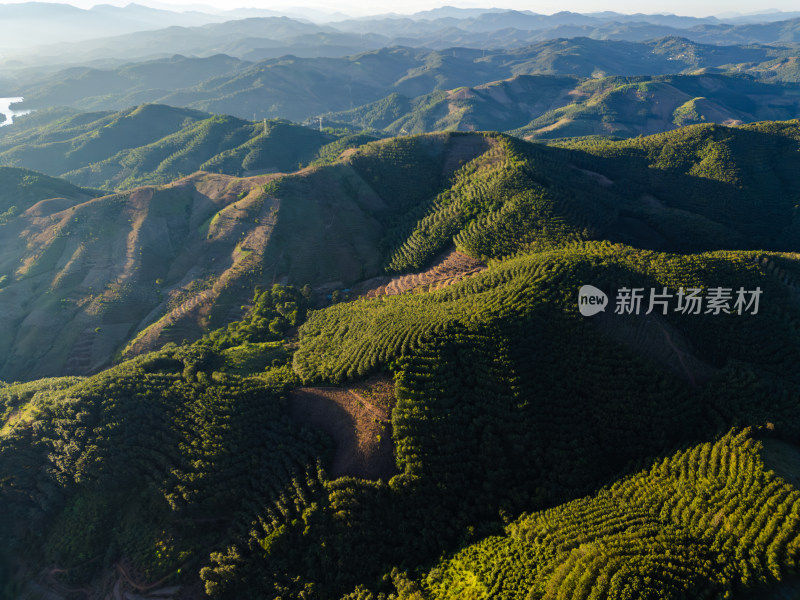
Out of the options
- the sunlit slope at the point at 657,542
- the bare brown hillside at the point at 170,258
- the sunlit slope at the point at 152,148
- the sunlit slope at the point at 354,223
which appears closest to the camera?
the sunlit slope at the point at 657,542

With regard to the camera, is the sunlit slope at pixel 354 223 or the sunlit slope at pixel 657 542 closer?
the sunlit slope at pixel 657 542

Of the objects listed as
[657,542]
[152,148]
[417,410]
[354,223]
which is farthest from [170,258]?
[152,148]

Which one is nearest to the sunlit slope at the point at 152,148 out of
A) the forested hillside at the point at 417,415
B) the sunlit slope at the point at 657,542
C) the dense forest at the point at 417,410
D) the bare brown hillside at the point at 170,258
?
the bare brown hillside at the point at 170,258

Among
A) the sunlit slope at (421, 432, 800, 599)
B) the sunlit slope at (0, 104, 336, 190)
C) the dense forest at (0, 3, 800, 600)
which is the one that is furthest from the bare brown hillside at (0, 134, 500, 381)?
the sunlit slope at (0, 104, 336, 190)

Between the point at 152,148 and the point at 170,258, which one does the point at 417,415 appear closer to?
the point at 170,258

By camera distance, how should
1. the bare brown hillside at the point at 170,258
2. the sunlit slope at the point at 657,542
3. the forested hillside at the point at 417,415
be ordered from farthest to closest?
the bare brown hillside at the point at 170,258
the forested hillside at the point at 417,415
the sunlit slope at the point at 657,542

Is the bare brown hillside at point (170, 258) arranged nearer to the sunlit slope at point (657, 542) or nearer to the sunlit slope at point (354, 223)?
the sunlit slope at point (354, 223)

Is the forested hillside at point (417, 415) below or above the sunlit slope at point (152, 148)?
below

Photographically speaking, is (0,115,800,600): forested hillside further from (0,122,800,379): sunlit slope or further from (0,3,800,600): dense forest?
(0,122,800,379): sunlit slope

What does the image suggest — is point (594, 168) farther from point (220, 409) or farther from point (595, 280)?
point (220, 409)

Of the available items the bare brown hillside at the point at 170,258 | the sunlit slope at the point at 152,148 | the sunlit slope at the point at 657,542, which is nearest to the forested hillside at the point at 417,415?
the sunlit slope at the point at 657,542

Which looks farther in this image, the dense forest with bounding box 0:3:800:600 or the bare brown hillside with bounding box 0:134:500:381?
the bare brown hillside with bounding box 0:134:500:381
